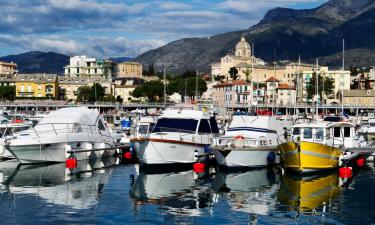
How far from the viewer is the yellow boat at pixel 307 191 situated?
1216 inches

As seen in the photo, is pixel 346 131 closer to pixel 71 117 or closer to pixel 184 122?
pixel 184 122

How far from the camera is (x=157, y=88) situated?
16900cm

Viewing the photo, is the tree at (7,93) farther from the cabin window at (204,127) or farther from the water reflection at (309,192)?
the water reflection at (309,192)

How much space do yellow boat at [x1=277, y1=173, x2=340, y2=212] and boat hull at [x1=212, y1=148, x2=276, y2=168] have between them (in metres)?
2.24

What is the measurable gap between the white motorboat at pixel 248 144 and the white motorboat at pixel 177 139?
1.51 m

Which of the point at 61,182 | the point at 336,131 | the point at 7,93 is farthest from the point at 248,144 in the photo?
the point at 7,93

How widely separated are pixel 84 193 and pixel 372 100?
444 feet

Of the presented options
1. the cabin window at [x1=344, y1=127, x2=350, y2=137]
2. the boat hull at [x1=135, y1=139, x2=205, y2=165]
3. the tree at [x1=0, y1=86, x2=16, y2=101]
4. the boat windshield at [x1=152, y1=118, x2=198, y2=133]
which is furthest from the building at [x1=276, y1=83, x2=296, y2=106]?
the boat hull at [x1=135, y1=139, x2=205, y2=165]

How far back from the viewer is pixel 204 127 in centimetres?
4494

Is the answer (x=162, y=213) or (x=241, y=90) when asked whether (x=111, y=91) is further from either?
(x=162, y=213)

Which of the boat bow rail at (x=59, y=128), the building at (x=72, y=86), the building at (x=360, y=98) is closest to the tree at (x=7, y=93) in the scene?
the building at (x=72, y=86)

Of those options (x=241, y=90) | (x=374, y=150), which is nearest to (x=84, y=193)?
(x=374, y=150)

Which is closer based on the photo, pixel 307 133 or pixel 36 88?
pixel 307 133

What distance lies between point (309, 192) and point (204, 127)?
12.4 m
